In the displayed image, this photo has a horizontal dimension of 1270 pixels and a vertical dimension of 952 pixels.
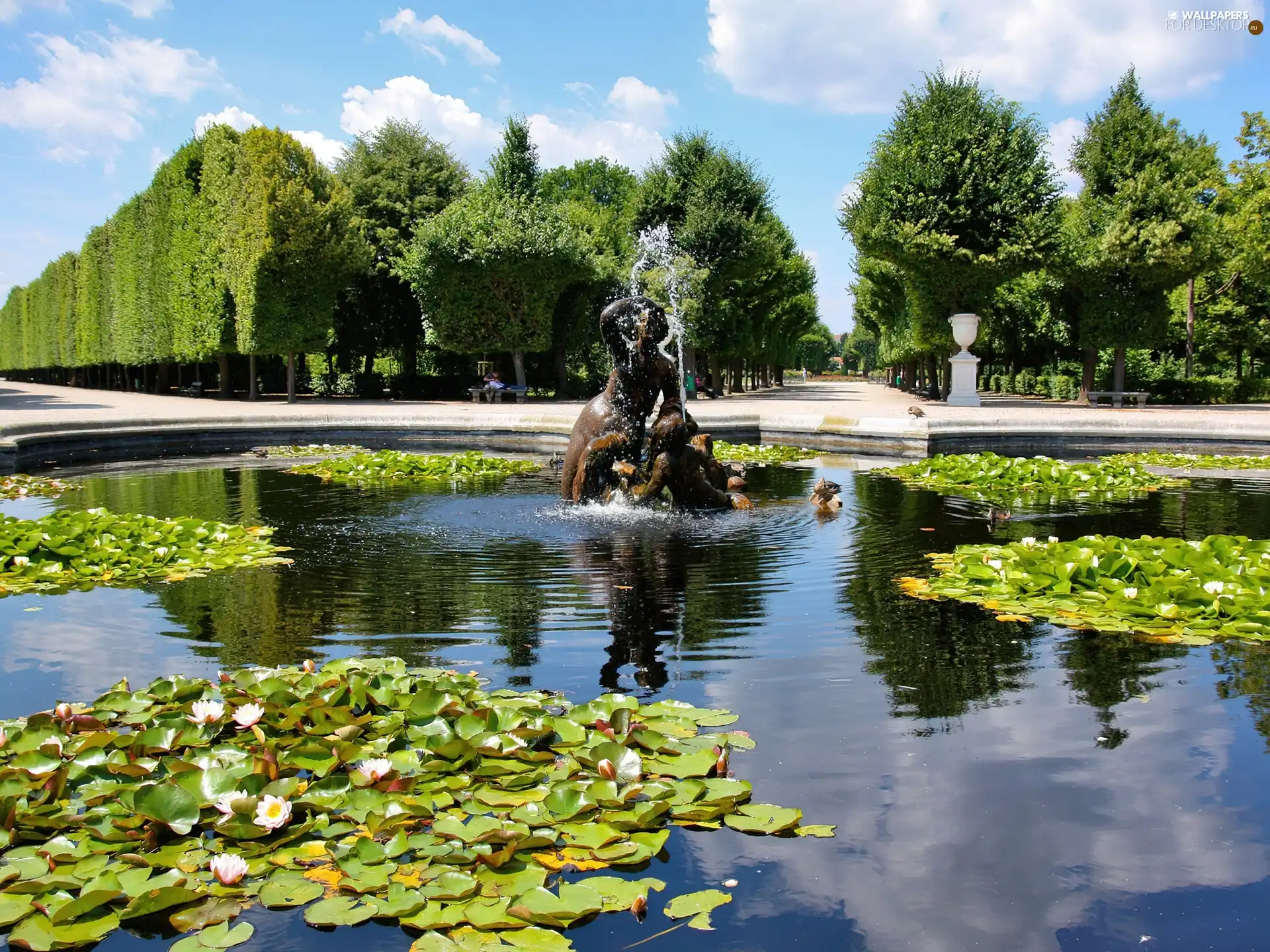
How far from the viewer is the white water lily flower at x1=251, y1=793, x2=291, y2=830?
10.4ft

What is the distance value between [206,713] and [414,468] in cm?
1064

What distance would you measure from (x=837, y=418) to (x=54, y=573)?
14.1m

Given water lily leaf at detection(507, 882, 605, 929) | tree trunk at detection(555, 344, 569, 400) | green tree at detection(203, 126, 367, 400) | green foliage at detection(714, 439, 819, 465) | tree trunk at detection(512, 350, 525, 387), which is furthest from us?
tree trunk at detection(555, 344, 569, 400)

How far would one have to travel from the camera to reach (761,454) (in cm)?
1691

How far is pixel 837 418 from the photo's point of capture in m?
18.5

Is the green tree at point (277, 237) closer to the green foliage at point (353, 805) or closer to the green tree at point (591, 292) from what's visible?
the green tree at point (591, 292)

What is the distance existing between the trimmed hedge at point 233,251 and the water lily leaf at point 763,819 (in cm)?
3312

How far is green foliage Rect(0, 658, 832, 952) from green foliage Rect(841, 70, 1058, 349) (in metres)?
29.9

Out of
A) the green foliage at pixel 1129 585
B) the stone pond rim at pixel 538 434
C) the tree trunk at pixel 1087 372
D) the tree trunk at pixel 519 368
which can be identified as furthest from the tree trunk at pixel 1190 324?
the green foliage at pixel 1129 585

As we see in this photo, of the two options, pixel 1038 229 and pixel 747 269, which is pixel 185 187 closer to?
pixel 747 269

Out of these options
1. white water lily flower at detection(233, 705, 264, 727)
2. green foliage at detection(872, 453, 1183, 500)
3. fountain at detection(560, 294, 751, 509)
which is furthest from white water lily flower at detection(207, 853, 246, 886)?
green foliage at detection(872, 453, 1183, 500)

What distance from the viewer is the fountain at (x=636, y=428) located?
1002cm

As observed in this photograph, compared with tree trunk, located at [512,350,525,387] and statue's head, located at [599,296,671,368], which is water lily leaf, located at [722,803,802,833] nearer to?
statue's head, located at [599,296,671,368]

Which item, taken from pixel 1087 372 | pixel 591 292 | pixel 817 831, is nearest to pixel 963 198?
pixel 1087 372
